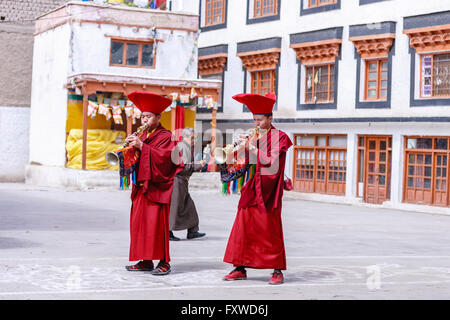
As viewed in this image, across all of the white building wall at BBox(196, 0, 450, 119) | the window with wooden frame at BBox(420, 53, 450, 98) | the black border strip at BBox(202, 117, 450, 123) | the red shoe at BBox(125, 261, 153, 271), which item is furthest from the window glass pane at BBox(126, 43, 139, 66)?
the red shoe at BBox(125, 261, 153, 271)

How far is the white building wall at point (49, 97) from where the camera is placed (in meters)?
29.9

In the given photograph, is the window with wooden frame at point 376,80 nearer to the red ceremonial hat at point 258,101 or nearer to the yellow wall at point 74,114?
the yellow wall at point 74,114

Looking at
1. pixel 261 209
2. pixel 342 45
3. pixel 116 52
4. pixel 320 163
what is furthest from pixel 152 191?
pixel 116 52

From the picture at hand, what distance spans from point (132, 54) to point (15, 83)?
5.04 metres

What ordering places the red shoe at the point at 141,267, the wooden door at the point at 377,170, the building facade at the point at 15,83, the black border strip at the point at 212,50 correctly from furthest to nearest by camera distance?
the black border strip at the point at 212,50
the building facade at the point at 15,83
the wooden door at the point at 377,170
the red shoe at the point at 141,267

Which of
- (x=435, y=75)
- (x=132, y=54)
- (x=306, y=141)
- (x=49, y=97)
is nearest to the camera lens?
(x=435, y=75)

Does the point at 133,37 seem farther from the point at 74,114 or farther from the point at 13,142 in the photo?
the point at 13,142

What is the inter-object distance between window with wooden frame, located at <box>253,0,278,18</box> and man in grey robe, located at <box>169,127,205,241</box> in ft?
57.1

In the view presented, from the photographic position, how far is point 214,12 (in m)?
33.9

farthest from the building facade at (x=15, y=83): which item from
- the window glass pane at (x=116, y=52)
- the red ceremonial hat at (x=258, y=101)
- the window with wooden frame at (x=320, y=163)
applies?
the red ceremonial hat at (x=258, y=101)

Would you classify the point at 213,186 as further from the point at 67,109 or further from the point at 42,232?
the point at 42,232

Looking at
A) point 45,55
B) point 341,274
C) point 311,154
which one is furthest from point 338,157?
point 341,274

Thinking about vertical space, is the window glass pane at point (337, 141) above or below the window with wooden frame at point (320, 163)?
above

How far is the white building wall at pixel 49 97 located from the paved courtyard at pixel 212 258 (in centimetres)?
918
